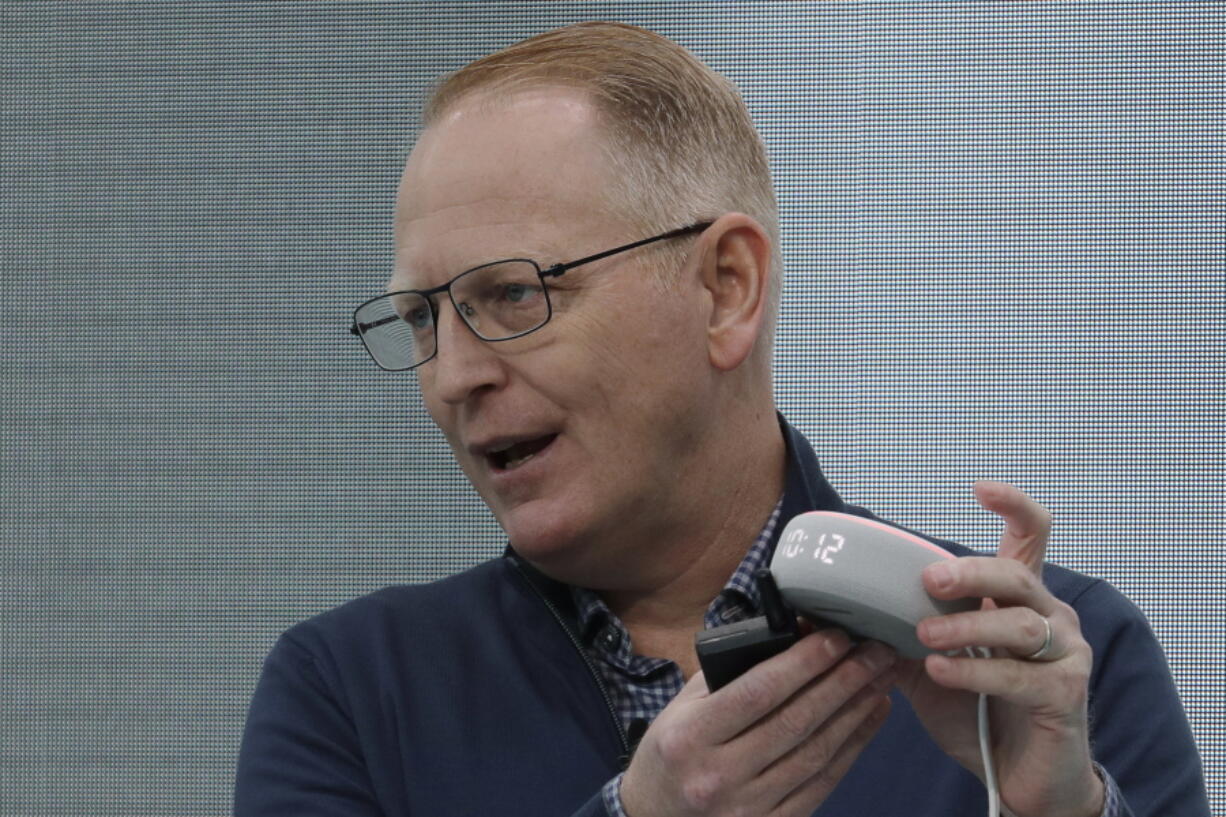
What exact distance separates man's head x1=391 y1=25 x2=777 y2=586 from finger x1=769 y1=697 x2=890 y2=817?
291 mm

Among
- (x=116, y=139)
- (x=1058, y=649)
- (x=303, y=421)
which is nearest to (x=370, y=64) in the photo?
(x=116, y=139)

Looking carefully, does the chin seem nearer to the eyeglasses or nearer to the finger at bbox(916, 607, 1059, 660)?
the eyeglasses

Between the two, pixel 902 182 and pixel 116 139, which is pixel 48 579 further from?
pixel 902 182

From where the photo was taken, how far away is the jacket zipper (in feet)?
3.80

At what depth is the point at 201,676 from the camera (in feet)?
6.01

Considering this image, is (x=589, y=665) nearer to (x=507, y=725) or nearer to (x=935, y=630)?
(x=507, y=725)

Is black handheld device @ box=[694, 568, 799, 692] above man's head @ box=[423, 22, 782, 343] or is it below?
below

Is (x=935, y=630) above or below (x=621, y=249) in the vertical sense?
below

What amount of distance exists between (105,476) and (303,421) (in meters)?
0.28

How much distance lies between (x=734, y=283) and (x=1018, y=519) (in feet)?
1.30

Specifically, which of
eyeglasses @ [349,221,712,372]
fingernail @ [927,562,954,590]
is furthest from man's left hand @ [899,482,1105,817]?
eyeglasses @ [349,221,712,372]

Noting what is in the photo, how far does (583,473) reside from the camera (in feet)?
3.63

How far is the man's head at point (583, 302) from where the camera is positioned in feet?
3.60

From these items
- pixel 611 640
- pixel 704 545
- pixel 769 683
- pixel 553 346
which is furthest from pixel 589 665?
pixel 769 683
